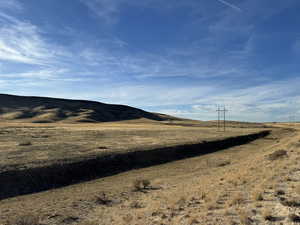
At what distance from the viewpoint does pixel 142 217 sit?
952 centimetres

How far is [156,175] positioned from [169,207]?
951 cm

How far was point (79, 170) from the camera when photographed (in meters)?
19.3

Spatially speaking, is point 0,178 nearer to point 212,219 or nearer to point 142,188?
point 142,188

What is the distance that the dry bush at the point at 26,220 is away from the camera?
378 inches

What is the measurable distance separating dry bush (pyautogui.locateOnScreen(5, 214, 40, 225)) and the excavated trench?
404 cm

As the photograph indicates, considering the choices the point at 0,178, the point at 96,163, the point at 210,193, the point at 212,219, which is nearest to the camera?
the point at 212,219

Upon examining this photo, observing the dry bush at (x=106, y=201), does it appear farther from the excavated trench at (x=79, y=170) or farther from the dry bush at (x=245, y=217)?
the dry bush at (x=245, y=217)

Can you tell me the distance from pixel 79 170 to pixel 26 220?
942 cm

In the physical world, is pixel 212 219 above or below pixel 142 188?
above

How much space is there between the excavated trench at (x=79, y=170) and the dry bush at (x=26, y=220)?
4.04 metres

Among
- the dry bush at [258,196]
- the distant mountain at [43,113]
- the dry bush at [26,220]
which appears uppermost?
the distant mountain at [43,113]

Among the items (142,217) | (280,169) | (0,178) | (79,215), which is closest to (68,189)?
(0,178)

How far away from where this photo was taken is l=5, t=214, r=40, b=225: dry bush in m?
9.59

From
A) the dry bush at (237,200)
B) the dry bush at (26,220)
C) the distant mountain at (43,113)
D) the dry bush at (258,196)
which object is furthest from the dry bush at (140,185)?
the distant mountain at (43,113)
